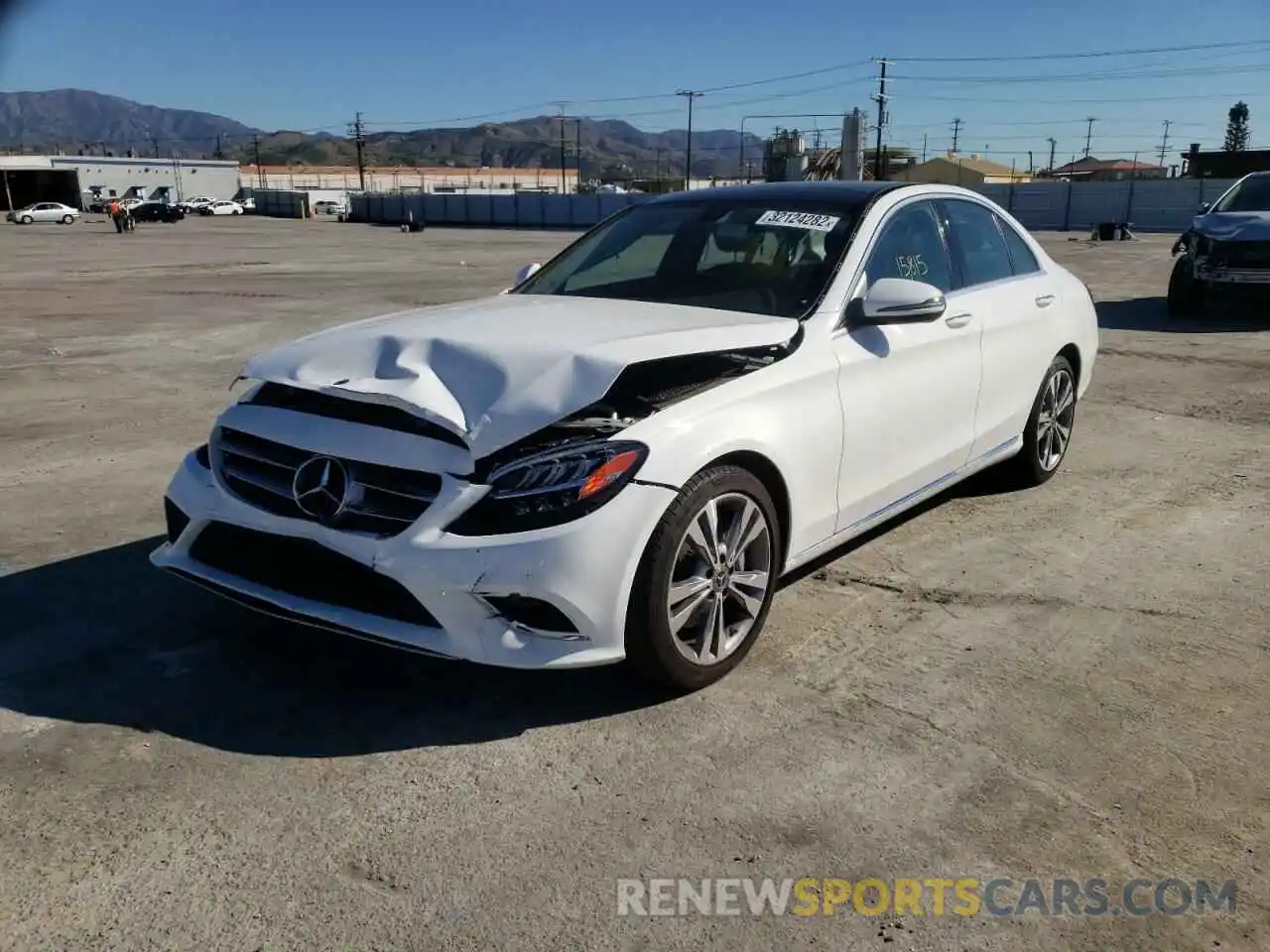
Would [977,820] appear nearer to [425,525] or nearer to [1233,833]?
[1233,833]

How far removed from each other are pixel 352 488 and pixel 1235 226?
39.9 feet

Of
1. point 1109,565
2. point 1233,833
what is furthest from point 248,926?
point 1109,565

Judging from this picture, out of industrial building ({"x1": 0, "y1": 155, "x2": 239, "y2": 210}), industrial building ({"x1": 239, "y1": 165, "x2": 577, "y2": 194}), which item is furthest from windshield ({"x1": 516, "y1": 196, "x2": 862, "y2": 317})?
industrial building ({"x1": 239, "y1": 165, "x2": 577, "y2": 194})

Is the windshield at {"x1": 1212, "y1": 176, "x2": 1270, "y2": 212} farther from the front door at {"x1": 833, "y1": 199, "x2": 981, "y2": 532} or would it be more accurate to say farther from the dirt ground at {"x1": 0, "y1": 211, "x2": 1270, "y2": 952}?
the front door at {"x1": 833, "y1": 199, "x2": 981, "y2": 532}

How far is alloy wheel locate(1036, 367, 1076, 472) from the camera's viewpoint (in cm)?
573

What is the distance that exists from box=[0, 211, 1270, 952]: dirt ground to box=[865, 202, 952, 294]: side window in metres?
1.25

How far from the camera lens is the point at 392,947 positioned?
236 cm

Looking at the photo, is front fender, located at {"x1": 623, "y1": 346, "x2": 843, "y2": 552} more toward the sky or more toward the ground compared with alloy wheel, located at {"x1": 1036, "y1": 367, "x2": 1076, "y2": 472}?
more toward the sky

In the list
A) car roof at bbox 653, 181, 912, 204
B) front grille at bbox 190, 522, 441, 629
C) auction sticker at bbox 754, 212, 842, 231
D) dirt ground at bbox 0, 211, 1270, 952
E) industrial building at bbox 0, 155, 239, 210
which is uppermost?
industrial building at bbox 0, 155, 239, 210

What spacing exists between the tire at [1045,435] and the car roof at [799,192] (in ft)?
4.80

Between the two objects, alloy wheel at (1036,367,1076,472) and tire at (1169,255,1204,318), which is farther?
tire at (1169,255,1204,318)

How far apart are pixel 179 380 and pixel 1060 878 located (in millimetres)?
8562

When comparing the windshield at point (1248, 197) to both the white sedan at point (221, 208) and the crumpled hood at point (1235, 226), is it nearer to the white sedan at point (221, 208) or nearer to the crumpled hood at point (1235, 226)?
the crumpled hood at point (1235, 226)

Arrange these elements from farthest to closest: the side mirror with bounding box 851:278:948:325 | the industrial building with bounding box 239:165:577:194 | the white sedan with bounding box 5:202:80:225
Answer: the industrial building with bounding box 239:165:577:194
the white sedan with bounding box 5:202:80:225
the side mirror with bounding box 851:278:948:325
